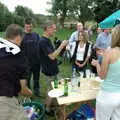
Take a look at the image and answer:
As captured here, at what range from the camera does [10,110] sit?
3.39m

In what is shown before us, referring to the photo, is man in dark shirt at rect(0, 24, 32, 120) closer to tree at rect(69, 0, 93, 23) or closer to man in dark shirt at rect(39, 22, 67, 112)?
man in dark shirt at rect(39, 22, 67, 112)

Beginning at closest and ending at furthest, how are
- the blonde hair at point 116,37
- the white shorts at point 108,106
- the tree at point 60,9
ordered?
the blonde hair at point 116,37, the white shorts at point 108,106, the tree at point 60,9

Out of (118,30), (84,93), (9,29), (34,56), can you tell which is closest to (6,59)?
(9,29)

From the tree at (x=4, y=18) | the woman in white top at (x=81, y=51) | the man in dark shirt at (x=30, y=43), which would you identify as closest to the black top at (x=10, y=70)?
the man in dark shirt at (x=30, y=43)

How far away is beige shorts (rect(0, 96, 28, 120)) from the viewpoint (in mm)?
3334

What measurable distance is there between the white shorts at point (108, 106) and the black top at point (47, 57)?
6.27ft

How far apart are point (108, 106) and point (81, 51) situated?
109 inches

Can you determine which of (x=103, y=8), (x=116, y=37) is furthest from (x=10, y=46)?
(x=103, y=8)

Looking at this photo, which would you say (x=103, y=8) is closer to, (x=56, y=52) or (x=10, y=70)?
(x=56, y=52)

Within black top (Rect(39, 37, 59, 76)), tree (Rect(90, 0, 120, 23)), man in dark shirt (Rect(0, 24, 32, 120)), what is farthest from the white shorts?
tree (Rect(90, 0, 120, 23))

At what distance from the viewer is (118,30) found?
342cm

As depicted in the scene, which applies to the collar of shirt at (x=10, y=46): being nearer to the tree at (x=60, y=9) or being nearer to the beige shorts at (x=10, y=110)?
the beige shorts at (x=10, y=110)

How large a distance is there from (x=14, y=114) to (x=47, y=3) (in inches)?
2079

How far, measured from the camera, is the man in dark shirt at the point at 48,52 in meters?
5.29
